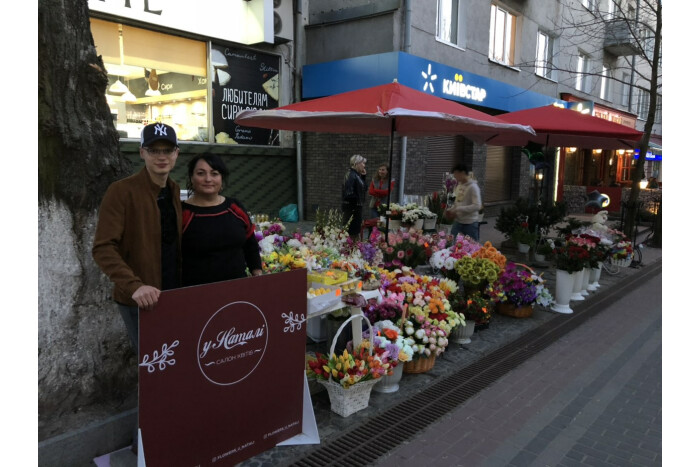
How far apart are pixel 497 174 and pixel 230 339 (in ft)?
53.1

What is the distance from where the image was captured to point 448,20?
1391 centimetres

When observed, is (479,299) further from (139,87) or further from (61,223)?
(139,87)

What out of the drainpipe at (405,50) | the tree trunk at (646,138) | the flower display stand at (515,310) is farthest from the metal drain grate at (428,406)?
the drainpipe at (405,50)

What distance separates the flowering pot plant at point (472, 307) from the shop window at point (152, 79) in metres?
7.50

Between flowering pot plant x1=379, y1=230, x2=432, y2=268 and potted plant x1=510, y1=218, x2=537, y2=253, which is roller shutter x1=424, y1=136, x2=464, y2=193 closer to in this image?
potted plant x1=510, y1=218, x2=537, y2=253

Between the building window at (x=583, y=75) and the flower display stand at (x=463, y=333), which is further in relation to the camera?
the building window at (x=583, y=75)

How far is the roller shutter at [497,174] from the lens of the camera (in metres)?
17.0

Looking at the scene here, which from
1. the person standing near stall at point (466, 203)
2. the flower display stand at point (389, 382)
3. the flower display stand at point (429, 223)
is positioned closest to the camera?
the flower display stand at point (389, 382)

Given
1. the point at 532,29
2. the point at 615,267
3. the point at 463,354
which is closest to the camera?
the point at 463,354

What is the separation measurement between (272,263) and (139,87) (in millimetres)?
7084

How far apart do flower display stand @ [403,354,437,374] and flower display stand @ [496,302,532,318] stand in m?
2.11

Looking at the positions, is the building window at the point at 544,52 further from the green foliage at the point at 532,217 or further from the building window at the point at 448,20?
the green foliage at the point at 532,217

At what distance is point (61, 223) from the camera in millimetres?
3146

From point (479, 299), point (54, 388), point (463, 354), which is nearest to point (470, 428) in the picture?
point (463, 354)
